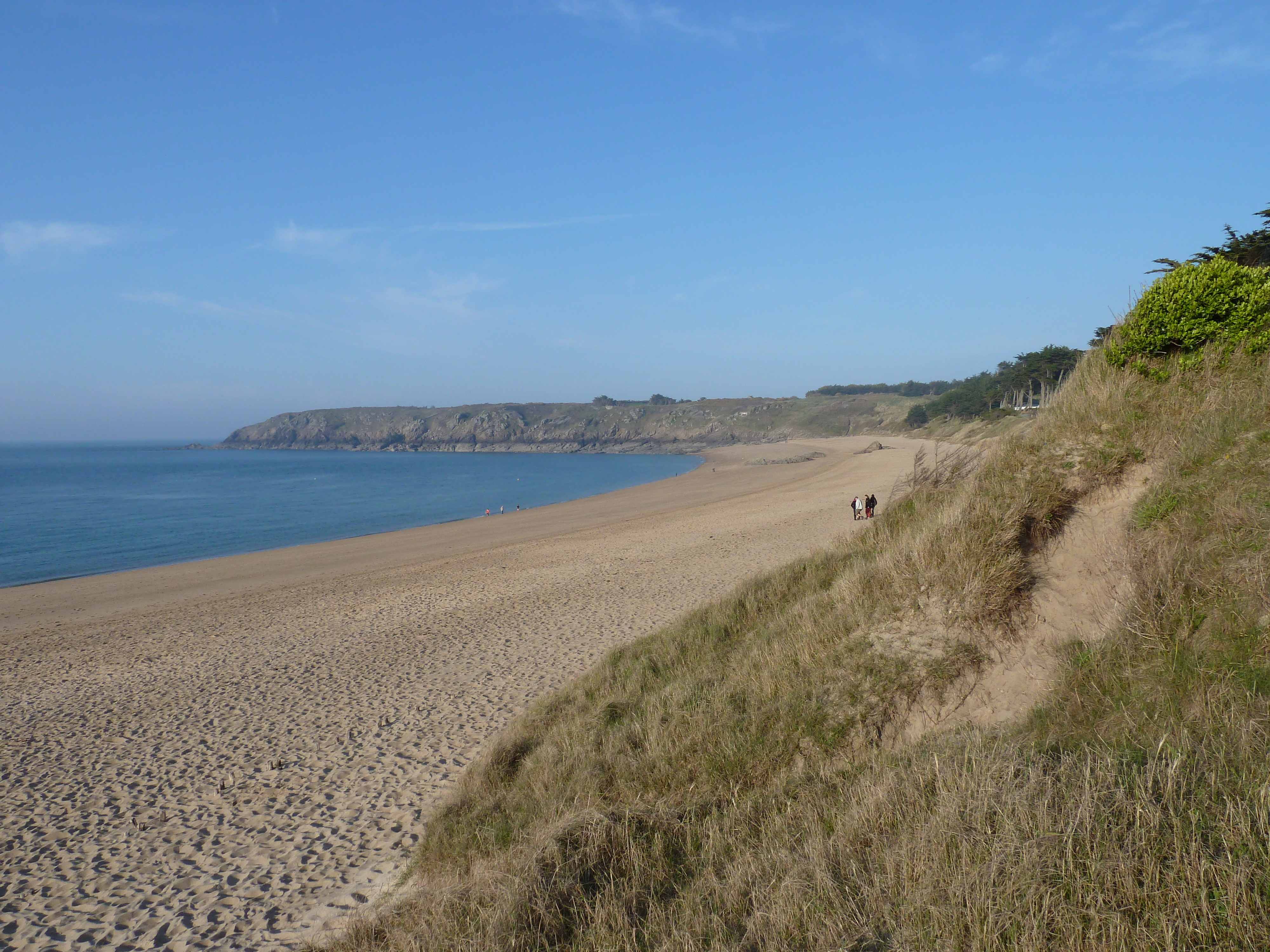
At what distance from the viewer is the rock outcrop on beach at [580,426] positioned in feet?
434

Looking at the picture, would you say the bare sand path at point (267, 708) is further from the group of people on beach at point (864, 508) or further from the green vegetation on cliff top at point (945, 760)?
the green vegetation on cliff top at point (945, 760)

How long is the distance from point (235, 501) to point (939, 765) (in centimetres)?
5182

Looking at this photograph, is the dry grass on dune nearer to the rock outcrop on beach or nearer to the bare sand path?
the bare sand path

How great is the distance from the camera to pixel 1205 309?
7.07m

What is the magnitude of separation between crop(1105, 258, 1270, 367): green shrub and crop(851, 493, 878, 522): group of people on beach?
12984mm

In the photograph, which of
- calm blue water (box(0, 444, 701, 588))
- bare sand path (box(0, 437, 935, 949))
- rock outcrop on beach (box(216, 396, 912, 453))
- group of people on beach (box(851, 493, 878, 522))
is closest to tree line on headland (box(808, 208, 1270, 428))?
group of people on beach (box(851, 493, 878, 522))

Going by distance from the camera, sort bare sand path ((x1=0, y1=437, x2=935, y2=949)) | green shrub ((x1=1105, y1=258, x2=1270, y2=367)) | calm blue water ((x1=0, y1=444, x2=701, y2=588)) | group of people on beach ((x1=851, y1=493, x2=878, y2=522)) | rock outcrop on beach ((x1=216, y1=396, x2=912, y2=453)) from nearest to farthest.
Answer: bare sand path ((x1=0, y1=437, x2=935, y2=949)) < green shrub ((x1=1105, y1=258, x2=1270, y2=367)) < group of people on beach ((x1=851, y1=493, x2=878, y2=522)) < calm blue water ((x1=0, y1=444, x2=701, y2=588)) < rock outcrop on beach ((x1=216, y1=396, x2=912, y2=453))

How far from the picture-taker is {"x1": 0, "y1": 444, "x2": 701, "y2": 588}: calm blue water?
28484mm

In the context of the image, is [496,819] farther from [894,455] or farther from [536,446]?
[536,446]

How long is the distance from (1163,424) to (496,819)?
711cm

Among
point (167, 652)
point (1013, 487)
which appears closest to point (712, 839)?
point (1013, 487)

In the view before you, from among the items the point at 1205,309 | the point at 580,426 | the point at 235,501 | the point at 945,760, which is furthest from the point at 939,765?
the point at 580,426

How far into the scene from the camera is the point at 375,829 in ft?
20.6

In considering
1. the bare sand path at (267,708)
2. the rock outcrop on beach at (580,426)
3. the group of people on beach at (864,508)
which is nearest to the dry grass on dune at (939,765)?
the bare sand path at (267,708)
